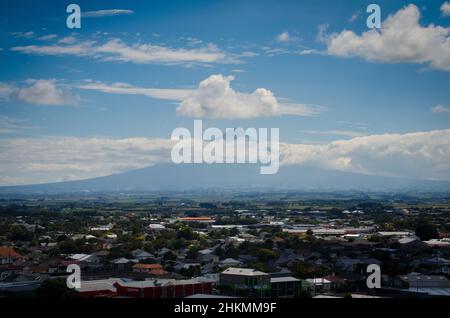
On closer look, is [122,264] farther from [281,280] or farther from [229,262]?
[281,280]

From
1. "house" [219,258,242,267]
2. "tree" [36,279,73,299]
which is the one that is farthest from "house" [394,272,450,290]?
"tree" [36,279,73,299]

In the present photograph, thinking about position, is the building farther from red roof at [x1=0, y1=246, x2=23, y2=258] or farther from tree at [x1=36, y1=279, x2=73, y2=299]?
red roof at [x1=0, y1=246, x2=23, y2=258]

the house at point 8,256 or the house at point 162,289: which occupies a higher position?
the house at point 162,289

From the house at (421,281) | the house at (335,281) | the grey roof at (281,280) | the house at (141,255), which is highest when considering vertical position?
the grey roof at (281,280)

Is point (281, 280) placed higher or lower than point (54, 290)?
lower

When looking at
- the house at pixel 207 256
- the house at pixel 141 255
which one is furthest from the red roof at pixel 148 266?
the house at pixel 141 255

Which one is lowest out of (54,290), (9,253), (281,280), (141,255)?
(141,255)

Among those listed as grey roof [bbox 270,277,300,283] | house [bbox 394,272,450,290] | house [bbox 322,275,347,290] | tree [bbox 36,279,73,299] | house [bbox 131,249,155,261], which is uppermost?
tree [bbox 36,279,73,299]

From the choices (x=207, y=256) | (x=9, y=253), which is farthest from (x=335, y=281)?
(x=9, y=253)

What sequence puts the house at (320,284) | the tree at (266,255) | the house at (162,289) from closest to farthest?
the house at (162,289)
the house at (320,284)
the tree at (266,255)

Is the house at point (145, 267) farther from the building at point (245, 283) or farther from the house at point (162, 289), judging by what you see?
the house at point (162, 289)

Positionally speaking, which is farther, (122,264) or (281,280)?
(122,264)

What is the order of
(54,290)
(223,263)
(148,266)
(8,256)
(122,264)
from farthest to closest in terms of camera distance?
(8,256) < (122,264) < (223,263) < (148,266) < (54,290)
